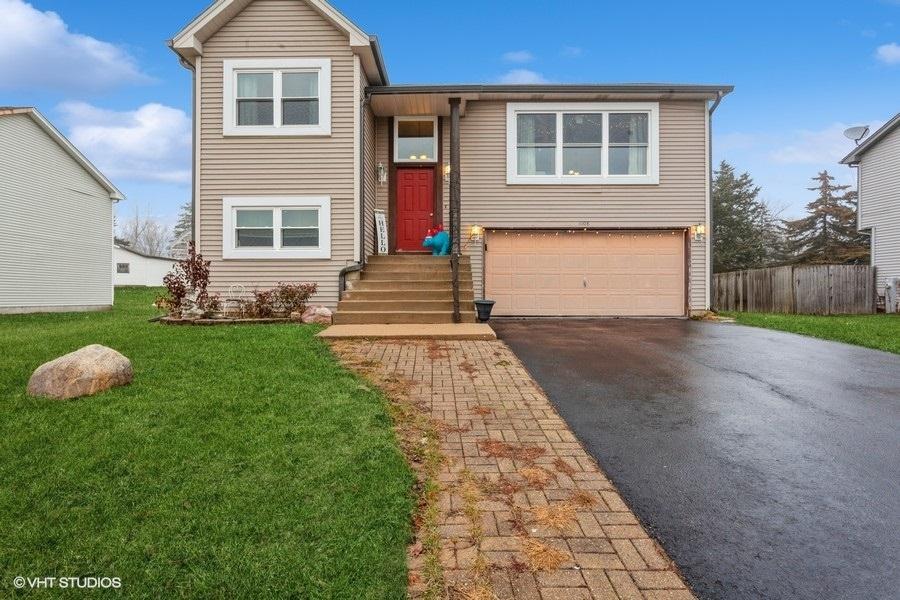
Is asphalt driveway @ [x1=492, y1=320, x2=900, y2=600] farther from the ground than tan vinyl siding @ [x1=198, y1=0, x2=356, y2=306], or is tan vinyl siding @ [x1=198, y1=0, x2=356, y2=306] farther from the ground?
tan vinyl siding @ [x1=198, y1=0, x2=356, y2=306]

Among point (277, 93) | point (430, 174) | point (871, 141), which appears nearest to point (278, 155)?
point (277, 93)

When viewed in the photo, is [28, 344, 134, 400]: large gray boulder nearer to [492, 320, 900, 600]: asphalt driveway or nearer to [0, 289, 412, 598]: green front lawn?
[0, 289, 412, 598]: green front lawn

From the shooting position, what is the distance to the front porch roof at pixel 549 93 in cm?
1137

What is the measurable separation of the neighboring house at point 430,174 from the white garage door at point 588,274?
4cm

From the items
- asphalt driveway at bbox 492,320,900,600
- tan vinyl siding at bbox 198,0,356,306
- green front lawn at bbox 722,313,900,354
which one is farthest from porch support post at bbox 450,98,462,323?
green front lawn at bbox 722,313,900,354

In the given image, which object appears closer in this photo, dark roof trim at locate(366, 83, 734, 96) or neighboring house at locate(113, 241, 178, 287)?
dark roof trim at locate(366, 83, 734, 96)

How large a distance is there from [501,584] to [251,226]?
10536 mm

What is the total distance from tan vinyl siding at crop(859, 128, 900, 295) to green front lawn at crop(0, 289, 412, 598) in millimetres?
19502

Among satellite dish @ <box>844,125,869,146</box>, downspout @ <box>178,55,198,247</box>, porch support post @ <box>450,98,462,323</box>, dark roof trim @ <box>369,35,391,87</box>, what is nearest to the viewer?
porch support post @ <box>450,98,462,323</box>

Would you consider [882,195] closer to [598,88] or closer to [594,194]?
[594,194]

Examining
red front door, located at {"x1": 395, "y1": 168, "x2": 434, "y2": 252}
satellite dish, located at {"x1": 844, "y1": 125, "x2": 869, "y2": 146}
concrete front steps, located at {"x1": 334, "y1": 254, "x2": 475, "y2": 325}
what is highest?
satellite dish, located at {"x1": 844, "y1": 125, "x2": 869, "y2": 146}

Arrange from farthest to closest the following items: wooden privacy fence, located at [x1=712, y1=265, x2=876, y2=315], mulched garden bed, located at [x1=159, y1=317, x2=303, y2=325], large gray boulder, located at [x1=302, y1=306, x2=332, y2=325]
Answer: wooden privacy fence, located at [x1=712, y1=265, x2=876, y2=315]
large gray boulder, located at [x1=302, y1=306, x2=332, y2=325]
mulched garden bed, located at [x1=159, y1=317, x2=303, y2=325]

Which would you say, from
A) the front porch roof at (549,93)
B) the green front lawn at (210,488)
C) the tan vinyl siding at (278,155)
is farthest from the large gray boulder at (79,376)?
the front porch roof at (549,93)

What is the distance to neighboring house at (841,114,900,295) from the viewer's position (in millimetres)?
15969
